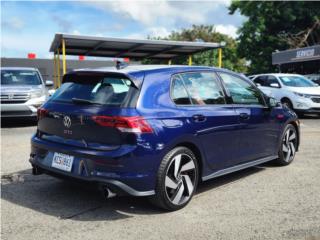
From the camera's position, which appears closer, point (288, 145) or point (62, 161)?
point (62, 161)

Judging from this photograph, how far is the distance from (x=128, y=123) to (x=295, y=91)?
11221mm

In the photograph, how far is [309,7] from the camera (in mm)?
35500

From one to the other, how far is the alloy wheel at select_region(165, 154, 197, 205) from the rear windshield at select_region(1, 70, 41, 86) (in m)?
9.09

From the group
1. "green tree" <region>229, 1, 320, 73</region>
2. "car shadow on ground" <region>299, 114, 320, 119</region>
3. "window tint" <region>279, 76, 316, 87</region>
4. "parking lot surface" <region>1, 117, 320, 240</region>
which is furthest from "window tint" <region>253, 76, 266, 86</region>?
"green tree" <region>229, 1, 320, 73</region>

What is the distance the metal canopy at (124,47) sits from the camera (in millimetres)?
14652

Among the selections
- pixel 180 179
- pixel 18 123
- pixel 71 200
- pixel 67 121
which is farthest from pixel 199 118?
pixel 18 123

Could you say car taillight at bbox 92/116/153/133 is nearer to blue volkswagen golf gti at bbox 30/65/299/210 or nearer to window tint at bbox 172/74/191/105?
blue volkswagen golf gti at bbox 30/65/299/210

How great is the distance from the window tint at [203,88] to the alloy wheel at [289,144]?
76.6 inches

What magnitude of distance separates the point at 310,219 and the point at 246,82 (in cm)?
232

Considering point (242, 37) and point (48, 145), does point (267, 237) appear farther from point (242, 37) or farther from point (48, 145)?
point (242, 37)

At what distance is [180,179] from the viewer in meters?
4.64

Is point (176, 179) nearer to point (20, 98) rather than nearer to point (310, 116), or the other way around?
point (20, 98)

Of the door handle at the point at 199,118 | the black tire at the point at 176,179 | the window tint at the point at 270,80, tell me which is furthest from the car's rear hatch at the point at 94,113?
the window tint at the point at 270,80

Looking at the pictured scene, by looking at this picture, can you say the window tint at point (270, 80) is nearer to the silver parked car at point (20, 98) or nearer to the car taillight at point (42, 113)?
the silver parked car at point (20, 98)
